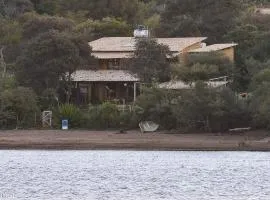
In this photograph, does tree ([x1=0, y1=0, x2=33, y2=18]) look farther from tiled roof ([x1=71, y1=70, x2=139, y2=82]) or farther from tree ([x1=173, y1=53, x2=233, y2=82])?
tree ([x1=173, y1=53, x2=233, y2=82])

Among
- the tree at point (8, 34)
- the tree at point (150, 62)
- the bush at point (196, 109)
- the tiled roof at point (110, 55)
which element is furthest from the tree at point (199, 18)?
the bush at point (196, 109)

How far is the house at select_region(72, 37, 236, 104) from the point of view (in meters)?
73.4

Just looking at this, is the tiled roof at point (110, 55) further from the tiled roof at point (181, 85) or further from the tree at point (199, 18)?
the tree at point (199, 18)

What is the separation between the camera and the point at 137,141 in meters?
59.0

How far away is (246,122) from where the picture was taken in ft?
201

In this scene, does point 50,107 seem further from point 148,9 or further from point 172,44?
point 148,9

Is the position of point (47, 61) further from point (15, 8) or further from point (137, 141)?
point (15, 8)

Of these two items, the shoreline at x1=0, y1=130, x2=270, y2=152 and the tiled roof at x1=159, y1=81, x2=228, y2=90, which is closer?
the shoreline at x1=0, y1=130, x2=270, y2=152

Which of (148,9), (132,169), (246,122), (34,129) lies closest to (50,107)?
(34,129)

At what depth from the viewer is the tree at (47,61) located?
68.6 meters

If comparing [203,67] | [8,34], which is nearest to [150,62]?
[203,67]

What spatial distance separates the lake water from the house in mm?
16326

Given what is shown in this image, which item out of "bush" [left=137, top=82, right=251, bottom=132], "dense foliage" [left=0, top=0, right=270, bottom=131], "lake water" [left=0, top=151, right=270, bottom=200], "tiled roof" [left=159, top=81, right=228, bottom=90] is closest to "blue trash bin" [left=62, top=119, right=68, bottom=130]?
"dense foliage" [left=0, top=0, right=270, bottom=131]

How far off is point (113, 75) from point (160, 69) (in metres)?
5.78
